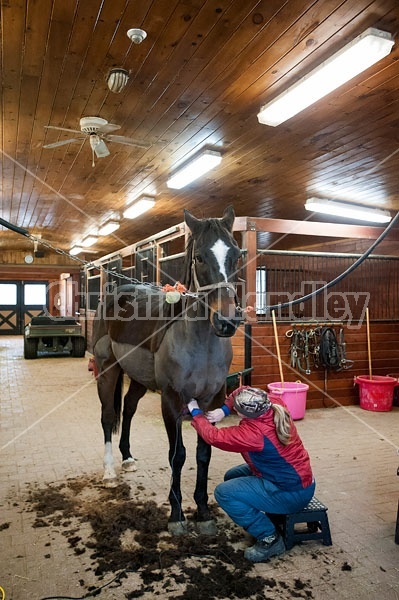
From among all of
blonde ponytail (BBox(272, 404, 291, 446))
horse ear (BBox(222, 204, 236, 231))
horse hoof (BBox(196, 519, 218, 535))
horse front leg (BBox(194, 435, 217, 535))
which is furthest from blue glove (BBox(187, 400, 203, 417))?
horse ear (BBox(222, 204, 236, 231))

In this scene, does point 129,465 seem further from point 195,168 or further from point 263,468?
point 195,168

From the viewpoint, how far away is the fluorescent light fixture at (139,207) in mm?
5910

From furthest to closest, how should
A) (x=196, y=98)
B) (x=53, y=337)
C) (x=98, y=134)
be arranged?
(x=53, y=337), (x=98, y=134), (x=196, y=98)

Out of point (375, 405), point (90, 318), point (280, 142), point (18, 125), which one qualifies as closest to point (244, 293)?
point (280, 142)

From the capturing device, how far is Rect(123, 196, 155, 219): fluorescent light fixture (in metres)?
5.91

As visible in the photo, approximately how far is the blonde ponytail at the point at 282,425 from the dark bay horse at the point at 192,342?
16.4 inches

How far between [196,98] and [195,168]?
4.76 ft

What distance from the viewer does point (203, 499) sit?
A: 2.21 metres

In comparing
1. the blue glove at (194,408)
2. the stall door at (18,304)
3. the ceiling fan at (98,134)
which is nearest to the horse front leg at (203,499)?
the blue glove at (194,408)

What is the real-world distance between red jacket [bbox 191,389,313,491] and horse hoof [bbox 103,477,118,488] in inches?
42.9

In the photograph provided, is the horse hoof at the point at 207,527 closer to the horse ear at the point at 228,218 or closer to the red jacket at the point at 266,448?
the red jacket at the point at 266,448

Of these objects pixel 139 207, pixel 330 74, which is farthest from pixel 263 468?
pixel 139 207

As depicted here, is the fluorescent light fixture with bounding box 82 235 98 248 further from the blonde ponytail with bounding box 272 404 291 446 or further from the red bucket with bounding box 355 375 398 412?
the blonde ponytail with bounding box 272 404 291 446

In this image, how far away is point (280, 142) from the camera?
12.3ft
